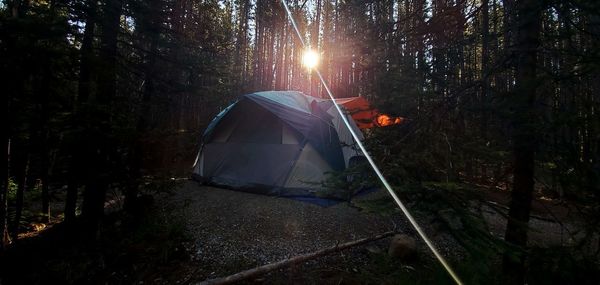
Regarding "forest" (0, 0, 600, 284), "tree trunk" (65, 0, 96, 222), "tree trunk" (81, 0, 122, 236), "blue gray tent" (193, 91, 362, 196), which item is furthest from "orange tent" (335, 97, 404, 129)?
"blue gray tent" (193, 91, 362, 196)

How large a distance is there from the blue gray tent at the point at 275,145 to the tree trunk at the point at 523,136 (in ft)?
14.3

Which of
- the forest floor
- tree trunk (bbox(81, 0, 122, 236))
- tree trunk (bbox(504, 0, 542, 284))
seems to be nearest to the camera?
tree trunk (bbox(504, 0, 542, 284))

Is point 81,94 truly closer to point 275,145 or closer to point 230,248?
point 230,248

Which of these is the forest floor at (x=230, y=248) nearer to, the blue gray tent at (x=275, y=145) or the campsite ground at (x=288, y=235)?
the campsite ground at (x=288, y=235)

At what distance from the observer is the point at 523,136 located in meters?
2.71

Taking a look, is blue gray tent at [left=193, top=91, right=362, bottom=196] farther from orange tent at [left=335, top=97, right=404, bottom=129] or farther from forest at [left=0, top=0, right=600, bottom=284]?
orange tent at [left=335, top=97, right=404, bottom=129]

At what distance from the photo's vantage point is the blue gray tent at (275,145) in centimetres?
776

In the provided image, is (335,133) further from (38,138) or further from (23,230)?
(23,230)

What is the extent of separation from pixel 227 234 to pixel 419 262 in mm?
3229

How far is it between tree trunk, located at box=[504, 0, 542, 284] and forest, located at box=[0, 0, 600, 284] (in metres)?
0.02

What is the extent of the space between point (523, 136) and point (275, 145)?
20.2 ft

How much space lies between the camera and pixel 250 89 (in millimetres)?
20688

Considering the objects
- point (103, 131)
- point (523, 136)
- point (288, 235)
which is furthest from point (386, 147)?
point (103, 131)

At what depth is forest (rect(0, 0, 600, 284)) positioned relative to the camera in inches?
97.8
